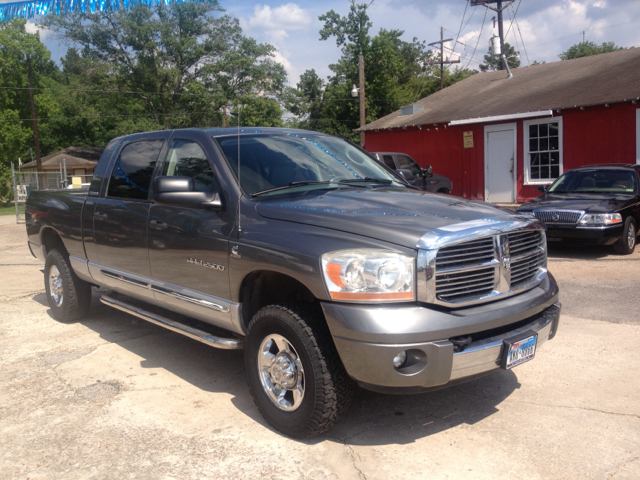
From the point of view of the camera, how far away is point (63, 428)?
3.78 m

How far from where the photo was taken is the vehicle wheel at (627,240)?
9.39 meters

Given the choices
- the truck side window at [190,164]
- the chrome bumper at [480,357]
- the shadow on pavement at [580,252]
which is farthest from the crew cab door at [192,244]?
the shadow on pavement at [580,252]

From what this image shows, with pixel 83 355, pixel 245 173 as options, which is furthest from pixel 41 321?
pixel 245 173

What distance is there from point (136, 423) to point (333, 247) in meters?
1.86

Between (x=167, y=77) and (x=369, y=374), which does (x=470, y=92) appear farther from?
(x=167, y=77)

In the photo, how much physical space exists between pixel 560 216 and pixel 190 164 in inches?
273

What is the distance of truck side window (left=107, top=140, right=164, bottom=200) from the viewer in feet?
16.2

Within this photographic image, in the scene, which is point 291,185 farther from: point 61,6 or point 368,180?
point 61,6

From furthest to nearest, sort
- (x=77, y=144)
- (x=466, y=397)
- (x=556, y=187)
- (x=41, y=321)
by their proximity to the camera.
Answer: (x=77, y=144) < (x=556, y=187) < (x=41, y=321) < (x=466, y=397)

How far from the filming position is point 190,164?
4547 millimetres

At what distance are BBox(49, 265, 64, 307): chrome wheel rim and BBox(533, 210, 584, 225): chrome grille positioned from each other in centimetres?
737

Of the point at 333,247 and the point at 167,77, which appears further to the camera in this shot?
the point at 167,77

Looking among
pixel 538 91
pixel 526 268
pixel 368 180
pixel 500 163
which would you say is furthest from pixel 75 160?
pixel 526 268

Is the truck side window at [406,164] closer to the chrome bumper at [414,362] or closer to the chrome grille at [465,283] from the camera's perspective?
the chrome grille at [465,283]
